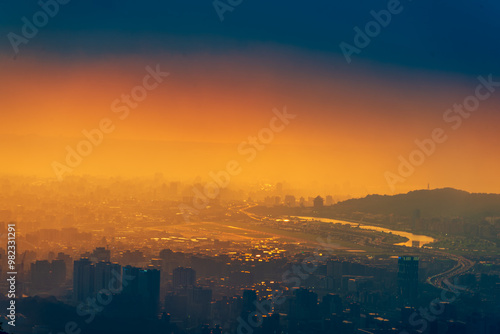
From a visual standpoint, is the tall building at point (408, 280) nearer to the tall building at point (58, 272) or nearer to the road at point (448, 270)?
the road at point (448, 270)

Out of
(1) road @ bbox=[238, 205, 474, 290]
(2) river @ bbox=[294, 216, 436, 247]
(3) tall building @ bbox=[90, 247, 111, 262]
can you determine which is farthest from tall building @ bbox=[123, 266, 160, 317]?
(2) river @ bbox=[294, 216, 436, 247]

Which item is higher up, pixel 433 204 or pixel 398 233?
pixel 433 204

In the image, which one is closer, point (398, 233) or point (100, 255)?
point (100, 255)

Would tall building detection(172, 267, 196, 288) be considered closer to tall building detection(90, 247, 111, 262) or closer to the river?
tall building detection(90, 247, 111, 262)

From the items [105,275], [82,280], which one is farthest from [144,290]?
[82,280]

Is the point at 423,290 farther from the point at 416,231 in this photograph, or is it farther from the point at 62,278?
the point at 416,231

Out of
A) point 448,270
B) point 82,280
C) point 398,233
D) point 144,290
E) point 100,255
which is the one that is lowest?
point 144,290

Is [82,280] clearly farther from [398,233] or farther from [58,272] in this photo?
[398,233]
